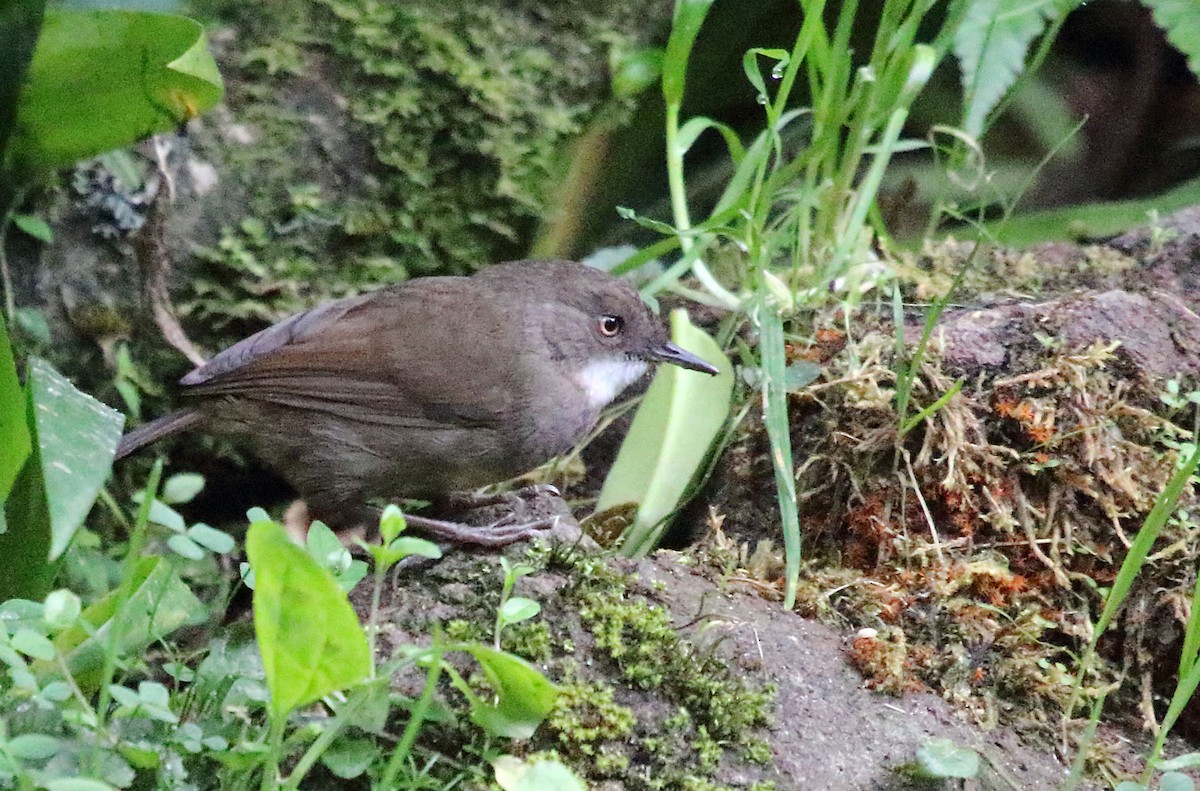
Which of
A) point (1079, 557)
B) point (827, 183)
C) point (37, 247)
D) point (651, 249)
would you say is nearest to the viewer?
point (1079, 557)

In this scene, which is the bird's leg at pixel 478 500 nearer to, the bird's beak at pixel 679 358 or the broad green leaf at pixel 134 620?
the bird's beak at pixel 679 358

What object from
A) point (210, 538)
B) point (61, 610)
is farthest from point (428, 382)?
point (61, 610)

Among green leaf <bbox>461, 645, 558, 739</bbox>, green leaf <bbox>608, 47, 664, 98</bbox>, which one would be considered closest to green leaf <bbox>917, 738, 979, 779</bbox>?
green leaf <bbox>461, 645, 558, 739</bbox>

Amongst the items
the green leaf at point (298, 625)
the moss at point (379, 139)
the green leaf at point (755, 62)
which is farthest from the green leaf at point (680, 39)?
the green leaf at point (298, 625)

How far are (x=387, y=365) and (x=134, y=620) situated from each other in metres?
1.21

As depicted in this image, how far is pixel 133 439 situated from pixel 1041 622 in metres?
2.49

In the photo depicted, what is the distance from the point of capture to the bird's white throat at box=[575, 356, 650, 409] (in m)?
3.20

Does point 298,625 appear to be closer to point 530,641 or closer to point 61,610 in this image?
point 61,610

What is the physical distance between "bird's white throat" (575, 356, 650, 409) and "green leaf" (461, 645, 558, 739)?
4.68 ft

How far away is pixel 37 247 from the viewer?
3752 millimetres

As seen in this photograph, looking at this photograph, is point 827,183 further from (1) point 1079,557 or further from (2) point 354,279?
(2) point 354,279

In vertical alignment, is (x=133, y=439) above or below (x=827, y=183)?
below

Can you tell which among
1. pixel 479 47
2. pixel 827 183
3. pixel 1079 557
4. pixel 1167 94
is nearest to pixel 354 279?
pixel 479 47

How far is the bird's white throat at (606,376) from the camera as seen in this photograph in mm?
3201
